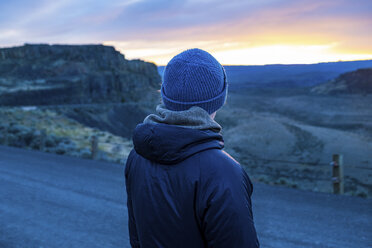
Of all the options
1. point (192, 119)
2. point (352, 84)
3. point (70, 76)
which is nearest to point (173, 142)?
point (192, 119)

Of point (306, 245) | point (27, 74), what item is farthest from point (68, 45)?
point (306, 245)

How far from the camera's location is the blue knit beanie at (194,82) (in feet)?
5.12

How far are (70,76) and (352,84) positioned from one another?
108337 millimetres

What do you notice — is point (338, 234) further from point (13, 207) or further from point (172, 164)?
point (13, 207)

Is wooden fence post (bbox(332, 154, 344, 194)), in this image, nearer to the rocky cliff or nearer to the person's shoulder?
the person's shoulder

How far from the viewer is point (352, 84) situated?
461 ft

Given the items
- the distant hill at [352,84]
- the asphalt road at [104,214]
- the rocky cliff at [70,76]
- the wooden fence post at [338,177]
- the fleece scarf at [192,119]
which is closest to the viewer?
the fleece scarf at [192,119]

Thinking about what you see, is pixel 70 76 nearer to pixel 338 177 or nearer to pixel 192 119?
pixel 338 177

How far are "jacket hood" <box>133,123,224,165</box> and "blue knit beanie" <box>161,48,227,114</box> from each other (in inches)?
4.7

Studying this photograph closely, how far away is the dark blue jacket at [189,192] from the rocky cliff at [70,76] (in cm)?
5674

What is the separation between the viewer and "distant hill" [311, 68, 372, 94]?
447 feet

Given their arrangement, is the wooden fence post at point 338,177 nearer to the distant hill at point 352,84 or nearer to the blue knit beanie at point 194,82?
the blue knit beanie at point 194,82

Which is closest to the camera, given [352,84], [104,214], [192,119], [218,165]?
[218,165]

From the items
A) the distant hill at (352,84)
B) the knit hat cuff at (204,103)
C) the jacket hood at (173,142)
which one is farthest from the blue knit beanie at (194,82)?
the distant hill at (352,84)
